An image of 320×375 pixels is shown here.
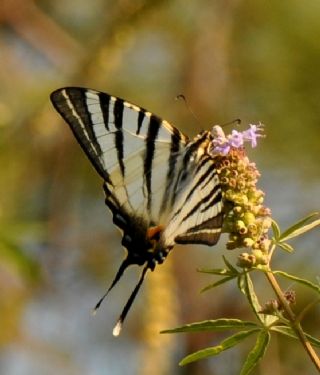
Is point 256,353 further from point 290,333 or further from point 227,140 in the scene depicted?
point 227,140

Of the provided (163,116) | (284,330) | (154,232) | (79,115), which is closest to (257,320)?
(284,330)

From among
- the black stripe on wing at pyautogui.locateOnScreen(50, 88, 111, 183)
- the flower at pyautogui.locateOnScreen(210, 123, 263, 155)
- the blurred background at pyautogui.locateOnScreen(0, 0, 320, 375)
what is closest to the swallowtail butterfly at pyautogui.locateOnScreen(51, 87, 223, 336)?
the black stripe on wing at pyautogui.locateOnScreen(50, 88, 111, 183)

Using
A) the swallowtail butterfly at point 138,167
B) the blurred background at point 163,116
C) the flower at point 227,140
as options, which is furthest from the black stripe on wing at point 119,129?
the blurred background at point 163,116

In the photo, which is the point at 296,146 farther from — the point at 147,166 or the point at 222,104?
the point at 147,166

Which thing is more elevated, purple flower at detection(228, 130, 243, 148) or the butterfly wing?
purple flower at detection(228, 130, 243, 148)

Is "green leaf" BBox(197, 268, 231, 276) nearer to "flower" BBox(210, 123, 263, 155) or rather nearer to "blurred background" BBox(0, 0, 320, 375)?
"flower" BBox(210, 123, 263, 155)

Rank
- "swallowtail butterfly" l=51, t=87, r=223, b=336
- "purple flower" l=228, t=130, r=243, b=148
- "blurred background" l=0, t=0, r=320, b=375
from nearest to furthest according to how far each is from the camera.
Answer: "purple flower" l=228, t=130, r=243, b=148 → "swallowtail butterfly" l=51, t=87, r=223, b=336 → "blurred background" l=0, t=0, r=320, b=375

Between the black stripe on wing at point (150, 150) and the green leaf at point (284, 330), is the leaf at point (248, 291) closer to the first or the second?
the green leaf at point (284, 330)

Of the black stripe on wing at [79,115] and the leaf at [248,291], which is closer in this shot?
the leaf at [248,291]
